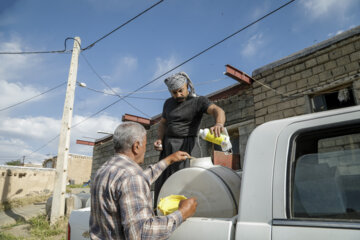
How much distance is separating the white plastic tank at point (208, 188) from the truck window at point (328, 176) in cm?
40

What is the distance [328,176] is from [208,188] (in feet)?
2.05

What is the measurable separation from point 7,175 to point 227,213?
16.0 meters

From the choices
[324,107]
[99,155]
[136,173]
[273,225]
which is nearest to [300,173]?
[273,225]

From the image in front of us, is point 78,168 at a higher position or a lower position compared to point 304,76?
lower

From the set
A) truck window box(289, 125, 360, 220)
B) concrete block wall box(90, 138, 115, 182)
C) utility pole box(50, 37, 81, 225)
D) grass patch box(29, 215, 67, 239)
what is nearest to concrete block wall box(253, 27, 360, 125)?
truck window box(289, 125, 360, 220)

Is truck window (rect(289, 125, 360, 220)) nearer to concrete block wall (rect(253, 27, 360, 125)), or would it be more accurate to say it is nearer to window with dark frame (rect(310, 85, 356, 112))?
concrete block wall (rect(253, 27, 360, 125))

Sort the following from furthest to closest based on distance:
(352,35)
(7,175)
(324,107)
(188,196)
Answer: (7,175), (324,107), (352,35), (188,196)

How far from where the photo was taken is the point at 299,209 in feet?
3.44

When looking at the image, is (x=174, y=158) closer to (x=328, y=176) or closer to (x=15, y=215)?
(x=328, y=176)

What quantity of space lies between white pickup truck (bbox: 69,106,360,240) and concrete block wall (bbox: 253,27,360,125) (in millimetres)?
5024

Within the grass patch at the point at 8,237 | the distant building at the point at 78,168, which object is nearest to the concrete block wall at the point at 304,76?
the grass patch at the point at 8,237

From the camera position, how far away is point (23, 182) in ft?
47.9

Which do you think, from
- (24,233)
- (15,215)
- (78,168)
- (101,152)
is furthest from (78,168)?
(24,233)

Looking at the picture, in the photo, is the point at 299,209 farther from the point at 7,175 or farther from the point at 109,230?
the point at 7,175
